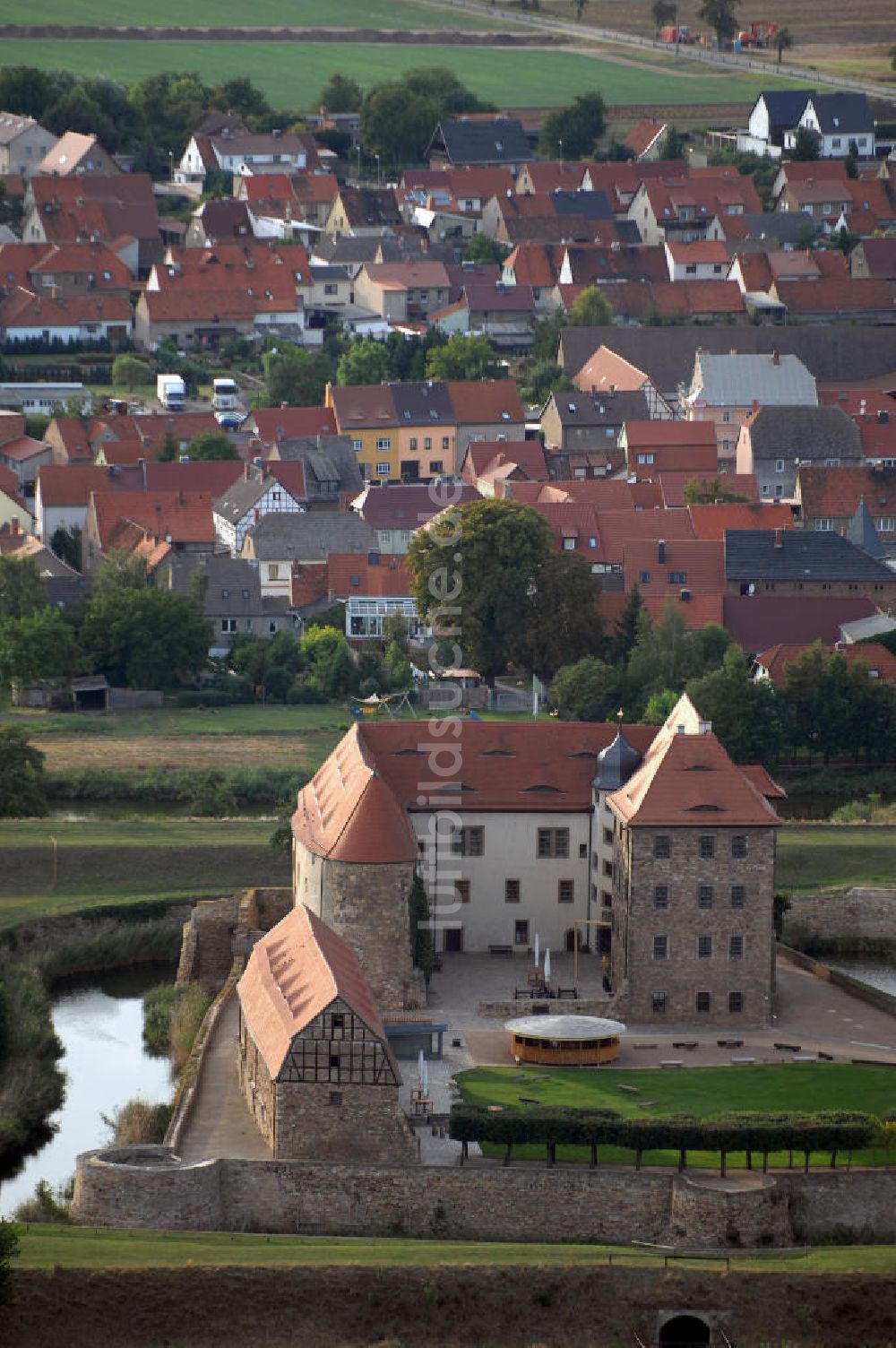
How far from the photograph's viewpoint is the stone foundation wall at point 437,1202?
177ft

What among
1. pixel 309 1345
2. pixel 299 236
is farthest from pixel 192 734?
pixel 299 236

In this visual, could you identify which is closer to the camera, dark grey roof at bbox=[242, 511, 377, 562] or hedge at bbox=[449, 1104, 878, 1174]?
hedge at bbox=[449, 1104, 878, 1174]

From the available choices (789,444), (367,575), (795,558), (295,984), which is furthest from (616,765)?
(789,444)

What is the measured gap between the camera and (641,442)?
115938 millimetres

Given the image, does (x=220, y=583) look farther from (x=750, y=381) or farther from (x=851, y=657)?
(x=750, y=381)

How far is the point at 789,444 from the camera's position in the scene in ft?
379

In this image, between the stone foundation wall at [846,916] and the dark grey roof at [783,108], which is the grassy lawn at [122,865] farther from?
the dark grey roof at [783,108]

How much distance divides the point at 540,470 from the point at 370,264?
32632 mm

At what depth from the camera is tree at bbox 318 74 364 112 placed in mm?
183625

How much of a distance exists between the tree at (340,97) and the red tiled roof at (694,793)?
12202cm

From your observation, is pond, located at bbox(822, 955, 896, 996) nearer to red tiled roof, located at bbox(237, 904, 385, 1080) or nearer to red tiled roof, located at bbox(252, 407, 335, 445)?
red tiled roof, located at bbox(237, 904, 385, 1080)

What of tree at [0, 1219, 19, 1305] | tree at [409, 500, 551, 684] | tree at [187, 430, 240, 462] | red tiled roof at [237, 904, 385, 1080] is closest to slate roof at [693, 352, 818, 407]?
tree at [187, 430, 240, 462]

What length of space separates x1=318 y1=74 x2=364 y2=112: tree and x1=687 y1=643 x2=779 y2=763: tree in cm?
10063

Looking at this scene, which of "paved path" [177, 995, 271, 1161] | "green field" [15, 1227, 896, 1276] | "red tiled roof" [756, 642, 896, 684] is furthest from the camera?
"red tiled roof" [756, 642, 896, 684]
